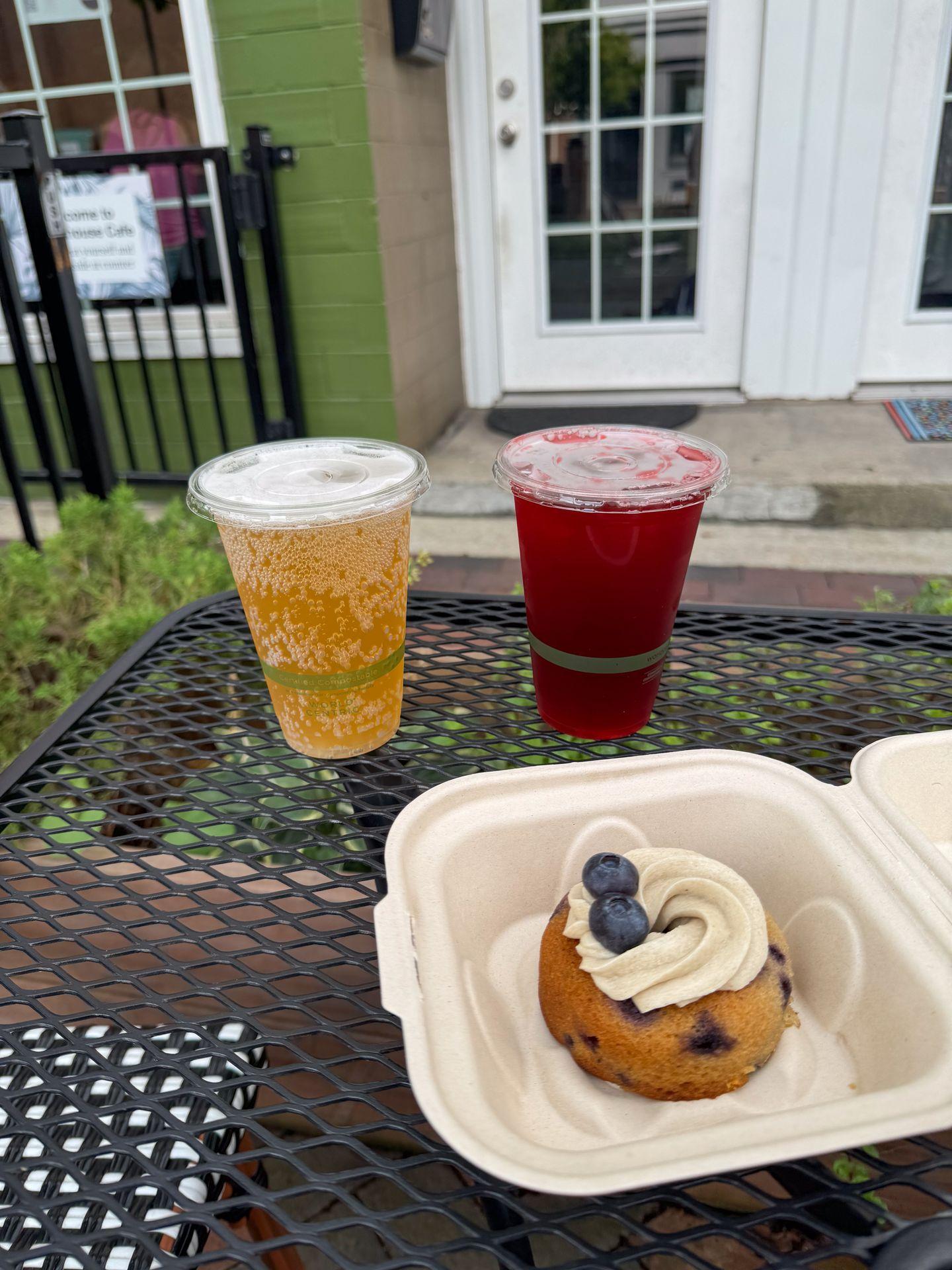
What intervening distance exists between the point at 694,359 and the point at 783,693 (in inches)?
130

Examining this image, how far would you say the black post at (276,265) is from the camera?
9.87 ft

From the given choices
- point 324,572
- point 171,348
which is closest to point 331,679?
point 324,572

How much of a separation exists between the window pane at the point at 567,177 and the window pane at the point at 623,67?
0.16m

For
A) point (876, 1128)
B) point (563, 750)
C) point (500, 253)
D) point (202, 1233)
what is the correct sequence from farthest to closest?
point (500, 253)
point (563, 750)
point (202, 1233)
point (876, 1128)

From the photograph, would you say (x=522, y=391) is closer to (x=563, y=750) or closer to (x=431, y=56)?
(x=431, y=56)

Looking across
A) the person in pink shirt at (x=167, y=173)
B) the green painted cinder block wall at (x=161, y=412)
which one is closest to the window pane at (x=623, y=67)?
the person in pink shirt at (x=167, y=173)

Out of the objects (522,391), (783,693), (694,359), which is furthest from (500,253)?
(783,693)

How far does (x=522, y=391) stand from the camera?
4227mm

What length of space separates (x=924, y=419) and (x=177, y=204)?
3093 millimetres

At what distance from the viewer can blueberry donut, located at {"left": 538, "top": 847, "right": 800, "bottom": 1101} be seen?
0.59 meters

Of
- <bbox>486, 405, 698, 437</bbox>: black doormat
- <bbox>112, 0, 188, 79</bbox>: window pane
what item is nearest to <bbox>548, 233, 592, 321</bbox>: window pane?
<bbox>486, 405, 698, 437</bbox>: black doormat

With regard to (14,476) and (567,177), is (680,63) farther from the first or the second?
(14,476)

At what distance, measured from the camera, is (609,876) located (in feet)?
2.06

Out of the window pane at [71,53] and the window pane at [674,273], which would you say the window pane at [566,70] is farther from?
the window pane at [71,53]
